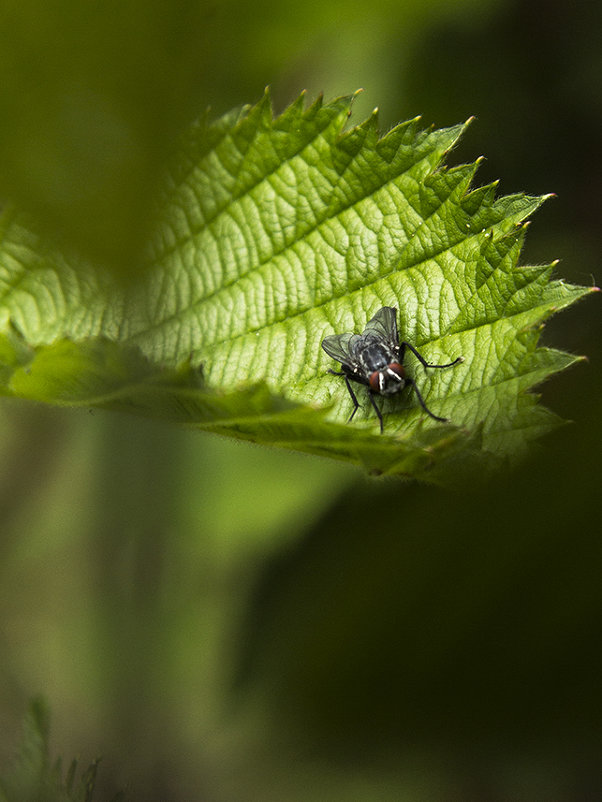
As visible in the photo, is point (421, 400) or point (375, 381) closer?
point (421, 400)

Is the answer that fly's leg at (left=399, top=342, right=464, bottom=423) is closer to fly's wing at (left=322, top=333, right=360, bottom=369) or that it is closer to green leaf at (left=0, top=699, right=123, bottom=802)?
fly's wing at (left=322, top=333, right=360, bottom=369)

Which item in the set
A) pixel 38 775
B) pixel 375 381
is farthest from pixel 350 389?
pixel 38 775

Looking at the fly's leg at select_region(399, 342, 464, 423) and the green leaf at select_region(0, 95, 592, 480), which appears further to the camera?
the fly's leg at select_region(399, 342, 464, 423)

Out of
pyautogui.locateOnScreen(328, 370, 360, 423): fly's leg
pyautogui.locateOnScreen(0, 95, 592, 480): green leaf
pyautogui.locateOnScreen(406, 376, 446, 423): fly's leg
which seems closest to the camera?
pyautogui.locateOnScreen(0, 95, 592, 480): green leaf

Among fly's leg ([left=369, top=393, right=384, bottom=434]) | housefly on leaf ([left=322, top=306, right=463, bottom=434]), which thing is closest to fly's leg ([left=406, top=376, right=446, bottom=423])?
housefly on leaf ([left=322, top=306, right=463, bottom=434])

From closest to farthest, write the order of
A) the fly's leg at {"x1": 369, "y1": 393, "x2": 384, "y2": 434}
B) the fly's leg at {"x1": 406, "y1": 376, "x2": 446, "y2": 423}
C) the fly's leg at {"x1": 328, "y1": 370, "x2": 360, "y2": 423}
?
A: the fly's leg at {"x1": 406, "y1": 376, "x2": 446, "y2": 423}
the fly's leg at {"x1": 369, "y1": 393, "x2": 384, "y2": 434}
the fly's leg at {"x1": 328, "y1": 370, "x2": 360, "y2": 423}

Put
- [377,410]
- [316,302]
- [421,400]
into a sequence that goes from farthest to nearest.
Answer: [316,302], [377,410], [421,400]

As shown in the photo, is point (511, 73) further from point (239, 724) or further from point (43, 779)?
point (43, 779)

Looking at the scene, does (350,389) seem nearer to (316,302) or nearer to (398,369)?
(398,369)
